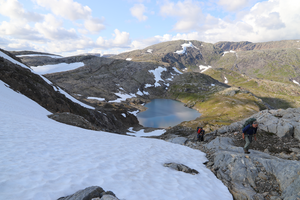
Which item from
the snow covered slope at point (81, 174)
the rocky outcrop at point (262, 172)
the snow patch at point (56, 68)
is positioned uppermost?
the snow patch at point (56, 68)

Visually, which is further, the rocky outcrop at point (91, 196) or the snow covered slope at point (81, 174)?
the snow covered slope at point (81, 174)

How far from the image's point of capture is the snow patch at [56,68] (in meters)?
164

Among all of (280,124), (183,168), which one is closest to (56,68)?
(183,168)

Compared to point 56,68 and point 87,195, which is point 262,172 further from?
point 56,68

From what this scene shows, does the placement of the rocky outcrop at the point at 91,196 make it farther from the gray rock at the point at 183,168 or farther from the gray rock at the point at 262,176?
the gray rock at the point at 262,176

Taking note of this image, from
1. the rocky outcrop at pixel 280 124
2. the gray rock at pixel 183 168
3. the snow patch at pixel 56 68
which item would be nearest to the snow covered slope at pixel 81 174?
the gray rock at pixel 183 168

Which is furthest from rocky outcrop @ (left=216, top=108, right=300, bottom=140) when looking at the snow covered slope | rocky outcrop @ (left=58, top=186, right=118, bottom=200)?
rocky outcrop @ (left=58, top=186, right=118, bottom=200)

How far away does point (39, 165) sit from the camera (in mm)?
7844

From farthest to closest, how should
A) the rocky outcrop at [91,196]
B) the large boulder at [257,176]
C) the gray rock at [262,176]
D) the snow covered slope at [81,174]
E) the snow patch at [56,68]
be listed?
the snow patch at [56,68]
the gray rock at [262,176]
the large boulder at [257,176]
the snow covered slope at [81,174]
the rocky outcrop at [91,196]

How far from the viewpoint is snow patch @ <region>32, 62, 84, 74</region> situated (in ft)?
540

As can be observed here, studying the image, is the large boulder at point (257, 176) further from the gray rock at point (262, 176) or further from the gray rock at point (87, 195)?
the gray rock at point (87, 195)

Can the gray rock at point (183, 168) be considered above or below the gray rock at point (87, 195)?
below

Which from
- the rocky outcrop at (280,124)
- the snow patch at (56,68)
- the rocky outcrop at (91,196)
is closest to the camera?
the rocky outcrop at (91,196)

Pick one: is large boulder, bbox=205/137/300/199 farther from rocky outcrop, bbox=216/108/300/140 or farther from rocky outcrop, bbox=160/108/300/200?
rocky outcrop, bbox=216/108/300/140
